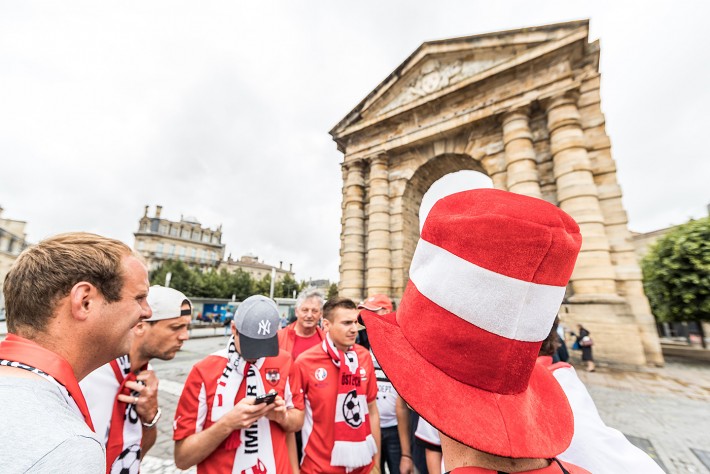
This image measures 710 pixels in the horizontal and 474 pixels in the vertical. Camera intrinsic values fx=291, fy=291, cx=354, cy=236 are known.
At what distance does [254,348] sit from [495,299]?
193 cm

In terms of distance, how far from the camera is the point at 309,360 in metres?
2.82

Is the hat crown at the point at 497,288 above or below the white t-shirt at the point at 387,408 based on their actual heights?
above

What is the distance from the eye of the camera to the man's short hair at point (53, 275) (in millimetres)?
1099

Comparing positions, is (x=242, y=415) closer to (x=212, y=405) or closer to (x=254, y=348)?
(x=212, y=405)

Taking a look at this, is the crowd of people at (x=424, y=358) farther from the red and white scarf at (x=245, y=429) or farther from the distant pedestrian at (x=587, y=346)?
Result: the distant pedestrian at (x=587, y=346)

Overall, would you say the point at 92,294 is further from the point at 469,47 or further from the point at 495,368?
the point at 469,47

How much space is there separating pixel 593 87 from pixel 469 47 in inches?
168

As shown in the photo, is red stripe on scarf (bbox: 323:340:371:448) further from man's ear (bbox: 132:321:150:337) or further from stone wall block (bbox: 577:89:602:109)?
stone wall block (bbox: 577:89:602:109)

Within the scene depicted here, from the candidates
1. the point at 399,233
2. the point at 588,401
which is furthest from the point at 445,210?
the point at 399,233

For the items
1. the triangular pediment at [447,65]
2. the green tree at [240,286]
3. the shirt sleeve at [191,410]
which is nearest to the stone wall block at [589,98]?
the triangular pediment at [447,65]

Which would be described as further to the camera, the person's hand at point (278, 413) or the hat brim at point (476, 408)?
the person's hand at point (278, 413)

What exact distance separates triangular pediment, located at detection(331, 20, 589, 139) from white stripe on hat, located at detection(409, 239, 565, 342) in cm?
1127

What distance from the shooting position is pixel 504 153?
32.0ft

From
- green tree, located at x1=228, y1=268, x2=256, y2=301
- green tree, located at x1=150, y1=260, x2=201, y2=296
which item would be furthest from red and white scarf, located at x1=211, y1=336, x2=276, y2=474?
green tree, located at x1=228, y1=268, x2=256, y2=301
